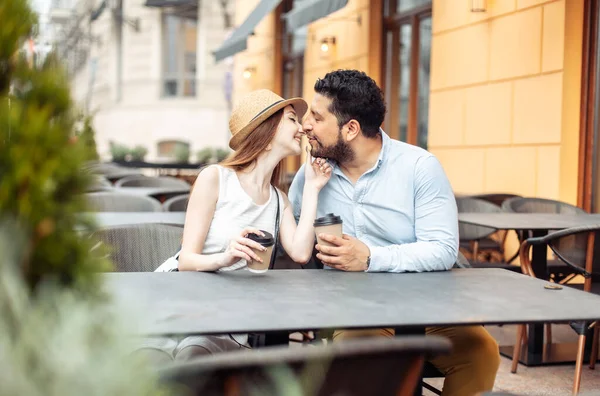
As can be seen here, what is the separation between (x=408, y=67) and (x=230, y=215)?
24.7ft

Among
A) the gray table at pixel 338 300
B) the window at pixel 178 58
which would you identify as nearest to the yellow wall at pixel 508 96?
the gray table at pixel 338 300

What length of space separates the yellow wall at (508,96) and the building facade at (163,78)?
59.7ft

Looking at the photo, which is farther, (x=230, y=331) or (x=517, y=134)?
(x=517, y=134)

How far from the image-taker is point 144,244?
3029 mm

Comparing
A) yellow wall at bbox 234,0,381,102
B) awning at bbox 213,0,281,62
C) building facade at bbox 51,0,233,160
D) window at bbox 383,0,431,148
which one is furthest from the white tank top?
building facade at bbox 51,0,233,160

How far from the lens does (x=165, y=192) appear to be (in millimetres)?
5902

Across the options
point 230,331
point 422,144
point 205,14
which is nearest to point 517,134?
point 422,144

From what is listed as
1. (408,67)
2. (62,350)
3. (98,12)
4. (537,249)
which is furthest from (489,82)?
(98,12)

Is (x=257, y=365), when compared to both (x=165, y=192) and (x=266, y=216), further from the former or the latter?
(x=165, y=192)

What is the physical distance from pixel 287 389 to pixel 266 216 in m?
2.01

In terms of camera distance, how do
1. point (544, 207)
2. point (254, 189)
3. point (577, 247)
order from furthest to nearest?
point (544, 207) < point (577, 247) < point (254, 189)

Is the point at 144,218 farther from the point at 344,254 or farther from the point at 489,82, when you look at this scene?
the point at 489,82

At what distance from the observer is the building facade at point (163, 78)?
26.8m

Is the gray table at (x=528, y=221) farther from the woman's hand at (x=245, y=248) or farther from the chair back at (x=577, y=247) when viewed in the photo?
the woman's hand at (x=245, y=248)
